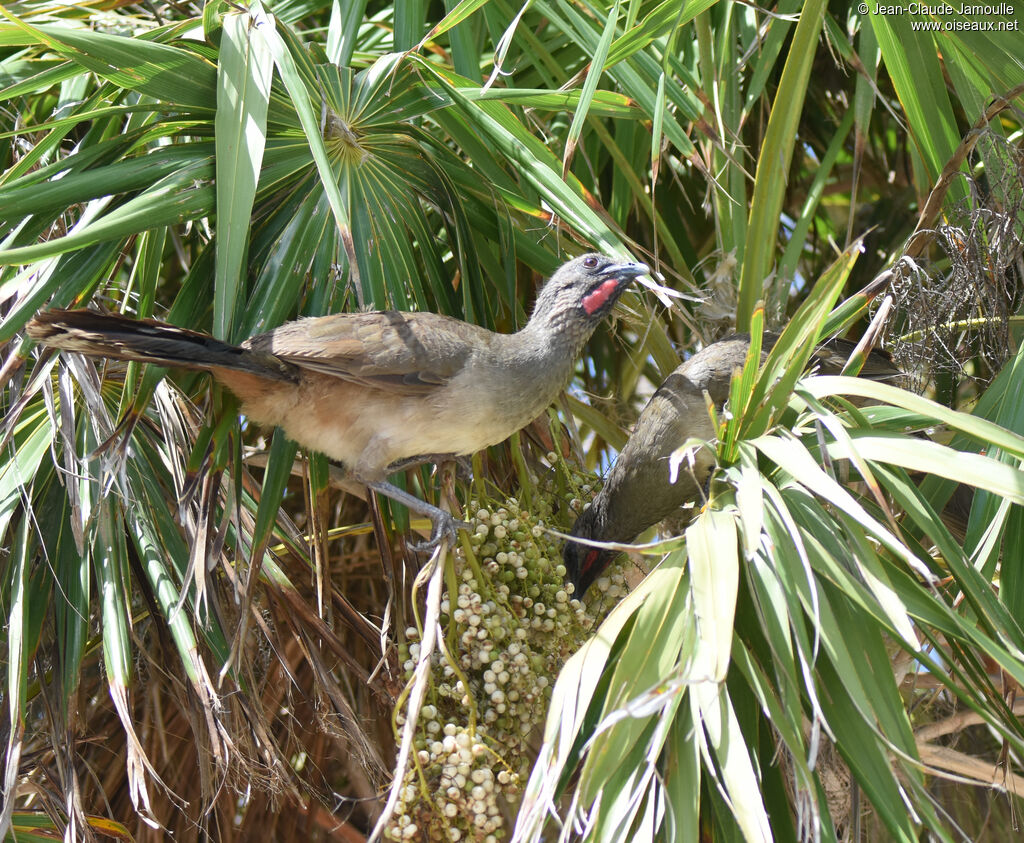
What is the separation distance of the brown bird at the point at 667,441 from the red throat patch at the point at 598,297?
1.75 feet

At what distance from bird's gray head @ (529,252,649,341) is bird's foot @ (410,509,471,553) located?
69 centimetres

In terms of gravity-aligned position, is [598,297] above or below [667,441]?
above

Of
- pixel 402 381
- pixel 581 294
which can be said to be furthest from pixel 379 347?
pixel 581 294

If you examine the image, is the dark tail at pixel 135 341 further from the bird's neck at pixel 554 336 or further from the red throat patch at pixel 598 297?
the red throat patch at pixel 598 297

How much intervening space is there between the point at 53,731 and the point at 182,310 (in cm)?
113

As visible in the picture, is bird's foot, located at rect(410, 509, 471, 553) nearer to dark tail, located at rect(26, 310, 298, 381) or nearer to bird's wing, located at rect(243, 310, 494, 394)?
bird's wing, located at rect(243, 310, 494, 394)

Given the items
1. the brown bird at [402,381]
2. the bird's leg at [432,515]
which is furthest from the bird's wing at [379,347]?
the bird's leg at [432,515]

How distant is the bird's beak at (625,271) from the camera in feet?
9.48

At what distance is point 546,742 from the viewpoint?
2.03 m

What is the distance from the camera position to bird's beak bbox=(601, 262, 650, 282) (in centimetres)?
289

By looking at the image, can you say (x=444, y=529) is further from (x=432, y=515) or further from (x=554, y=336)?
(x=554, y=336)

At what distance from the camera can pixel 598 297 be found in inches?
122

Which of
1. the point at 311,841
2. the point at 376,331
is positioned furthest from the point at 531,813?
the point at 311,841

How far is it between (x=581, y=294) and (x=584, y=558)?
0.81 metres
